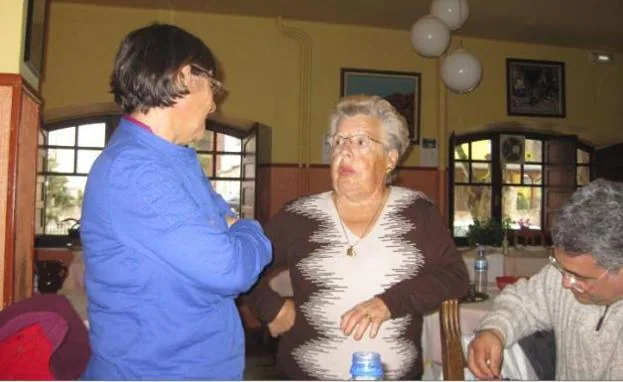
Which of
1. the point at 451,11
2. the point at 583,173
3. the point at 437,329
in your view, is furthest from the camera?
the point at 583,173

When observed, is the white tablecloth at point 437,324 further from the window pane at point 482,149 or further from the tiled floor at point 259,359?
the window pane at point 482,149

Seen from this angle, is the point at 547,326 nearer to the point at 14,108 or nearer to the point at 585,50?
the point at 14,108

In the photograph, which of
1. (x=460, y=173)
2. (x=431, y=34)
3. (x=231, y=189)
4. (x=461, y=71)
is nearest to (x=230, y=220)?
(x=431, y=34)

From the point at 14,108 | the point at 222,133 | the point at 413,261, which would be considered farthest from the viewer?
the point at 222,133

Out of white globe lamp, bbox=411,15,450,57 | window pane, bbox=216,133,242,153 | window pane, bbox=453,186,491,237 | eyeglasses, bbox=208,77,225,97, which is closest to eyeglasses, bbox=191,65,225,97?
eyeglasses, bbox=208,77,225,97

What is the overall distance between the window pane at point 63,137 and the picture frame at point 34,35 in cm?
338

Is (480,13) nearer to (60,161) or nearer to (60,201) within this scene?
(60,161)

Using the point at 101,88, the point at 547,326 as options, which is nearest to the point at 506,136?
the point at 101,88

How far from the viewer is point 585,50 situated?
21.9 ft

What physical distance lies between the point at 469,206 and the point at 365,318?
18.1ft

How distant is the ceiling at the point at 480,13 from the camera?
5.23 metres

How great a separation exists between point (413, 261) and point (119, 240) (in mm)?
812

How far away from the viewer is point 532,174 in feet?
22.4

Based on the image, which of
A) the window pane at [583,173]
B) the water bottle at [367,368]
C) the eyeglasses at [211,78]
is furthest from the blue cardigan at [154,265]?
the window pane at [583,173]
